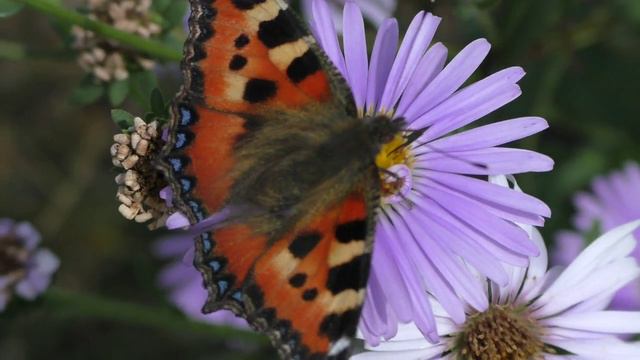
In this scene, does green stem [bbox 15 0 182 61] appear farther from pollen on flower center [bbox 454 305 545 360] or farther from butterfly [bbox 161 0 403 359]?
pollen on flower center [bbox 454 305 545 360]

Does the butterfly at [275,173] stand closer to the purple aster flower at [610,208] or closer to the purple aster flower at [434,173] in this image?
the purple aster flower at [434,173]

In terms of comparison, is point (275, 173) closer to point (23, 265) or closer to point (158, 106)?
point (158, 106)

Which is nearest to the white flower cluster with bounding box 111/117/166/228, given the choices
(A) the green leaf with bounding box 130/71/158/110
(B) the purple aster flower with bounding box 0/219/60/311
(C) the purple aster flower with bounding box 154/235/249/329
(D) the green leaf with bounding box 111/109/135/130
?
(D) the green leaf with bounding box 111/109/135/130

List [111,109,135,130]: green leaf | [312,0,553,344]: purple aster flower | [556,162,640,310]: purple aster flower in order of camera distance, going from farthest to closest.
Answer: [556,162,640,310]: purple aster flower
[111,109,135,130]: green leaf
[312,0,553,344]: purple aster flower

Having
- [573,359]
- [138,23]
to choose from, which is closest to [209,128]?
[138,23]

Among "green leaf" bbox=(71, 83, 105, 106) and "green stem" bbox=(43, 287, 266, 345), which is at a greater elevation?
"green leaf" bbox=(71, 83, 105, 106)

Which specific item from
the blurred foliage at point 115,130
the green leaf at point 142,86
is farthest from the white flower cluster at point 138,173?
the blurred foliage at point 115,130

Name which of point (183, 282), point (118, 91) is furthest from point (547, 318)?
point (183, 282)
